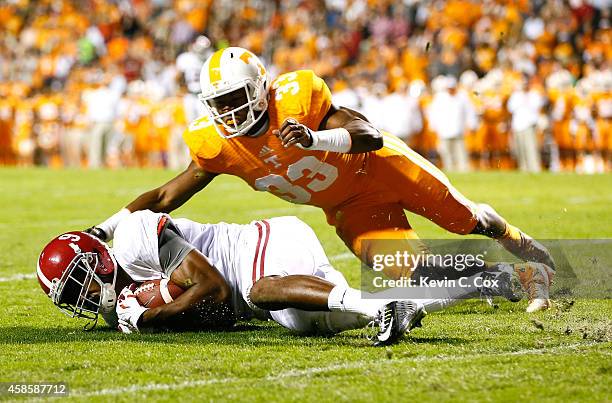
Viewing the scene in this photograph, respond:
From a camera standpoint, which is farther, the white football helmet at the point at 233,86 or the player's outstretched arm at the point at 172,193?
the player's outstretched arm at the point at 172,193

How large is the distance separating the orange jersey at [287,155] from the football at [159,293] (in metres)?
0.70

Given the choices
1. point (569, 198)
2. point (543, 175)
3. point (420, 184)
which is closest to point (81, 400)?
point (420, 184)

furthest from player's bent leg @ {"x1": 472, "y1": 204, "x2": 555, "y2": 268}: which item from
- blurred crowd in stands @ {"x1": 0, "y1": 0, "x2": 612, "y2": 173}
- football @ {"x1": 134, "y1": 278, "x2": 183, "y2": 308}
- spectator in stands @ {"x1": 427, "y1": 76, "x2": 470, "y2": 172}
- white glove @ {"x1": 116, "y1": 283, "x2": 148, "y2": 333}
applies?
spectator in stands @ {"x1": 427, "y1": 76, "x2": 470, "y2": 172}

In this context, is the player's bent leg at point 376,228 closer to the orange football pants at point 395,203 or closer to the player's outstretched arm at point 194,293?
the orange football pants at point 395,203

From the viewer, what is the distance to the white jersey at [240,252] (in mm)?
4566

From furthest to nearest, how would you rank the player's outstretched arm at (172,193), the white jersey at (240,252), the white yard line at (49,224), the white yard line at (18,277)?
the white yard line at (49,224) → the white yard line at (18,277) → the player's outstretched arm at (172,193) → the white jersey at (240,252)

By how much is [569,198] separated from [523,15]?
750cm

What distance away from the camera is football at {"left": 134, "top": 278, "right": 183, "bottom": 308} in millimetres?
4652

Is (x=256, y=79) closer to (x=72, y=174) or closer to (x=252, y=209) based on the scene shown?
(x=252, y=209)

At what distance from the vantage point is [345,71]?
1914cm

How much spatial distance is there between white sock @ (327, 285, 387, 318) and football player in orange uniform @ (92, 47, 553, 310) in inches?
25.9

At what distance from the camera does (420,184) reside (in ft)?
17.1

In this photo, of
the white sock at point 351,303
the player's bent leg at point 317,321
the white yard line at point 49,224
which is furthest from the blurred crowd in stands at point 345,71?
the white sock at point 351,303

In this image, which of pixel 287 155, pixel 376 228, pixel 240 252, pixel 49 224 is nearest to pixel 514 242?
pixel 376 228
